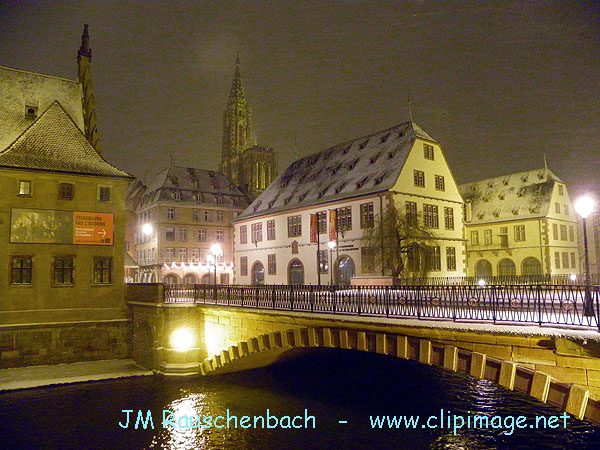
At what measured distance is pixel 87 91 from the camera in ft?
117

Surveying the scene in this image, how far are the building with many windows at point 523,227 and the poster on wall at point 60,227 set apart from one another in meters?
44.6

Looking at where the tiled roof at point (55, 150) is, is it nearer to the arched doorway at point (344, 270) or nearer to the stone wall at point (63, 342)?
the stone wall at point (63, 342)

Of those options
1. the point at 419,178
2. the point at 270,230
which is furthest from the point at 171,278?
the point at 419,178

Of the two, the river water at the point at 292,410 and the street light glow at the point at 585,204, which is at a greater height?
the street light glow at the point at 585,204

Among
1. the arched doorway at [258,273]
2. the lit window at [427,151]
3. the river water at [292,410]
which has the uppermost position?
the lit window at [427,151]

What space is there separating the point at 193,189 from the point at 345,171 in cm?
2558

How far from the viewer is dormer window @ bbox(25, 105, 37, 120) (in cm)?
3177

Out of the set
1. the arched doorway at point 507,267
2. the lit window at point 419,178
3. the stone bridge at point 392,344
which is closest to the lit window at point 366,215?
the lit window at point 419,178

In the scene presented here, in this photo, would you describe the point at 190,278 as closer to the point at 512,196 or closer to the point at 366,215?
the point at 366,215

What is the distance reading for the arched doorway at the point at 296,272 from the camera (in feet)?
150

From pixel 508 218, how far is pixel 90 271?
46294 millimetres

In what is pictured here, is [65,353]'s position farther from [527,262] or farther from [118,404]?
[527,262]

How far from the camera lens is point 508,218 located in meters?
55.8

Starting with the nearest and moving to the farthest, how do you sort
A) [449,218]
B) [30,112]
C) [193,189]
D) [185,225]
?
[30,112] → [449,218] → [185,225] → [193,189]
